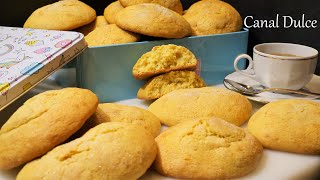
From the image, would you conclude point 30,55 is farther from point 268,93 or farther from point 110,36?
point 268,93

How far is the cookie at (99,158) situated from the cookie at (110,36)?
355 mm

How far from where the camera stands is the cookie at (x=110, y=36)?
0.85 meters

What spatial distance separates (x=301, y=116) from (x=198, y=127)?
0.62ft

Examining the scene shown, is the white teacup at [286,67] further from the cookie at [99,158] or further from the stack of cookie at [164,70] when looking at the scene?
the cookie at [99,158]

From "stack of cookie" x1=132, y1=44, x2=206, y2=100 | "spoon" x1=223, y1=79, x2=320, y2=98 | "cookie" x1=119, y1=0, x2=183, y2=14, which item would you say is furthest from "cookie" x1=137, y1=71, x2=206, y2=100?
"cookie" x1=119, y1=0, x2=183, y2=14

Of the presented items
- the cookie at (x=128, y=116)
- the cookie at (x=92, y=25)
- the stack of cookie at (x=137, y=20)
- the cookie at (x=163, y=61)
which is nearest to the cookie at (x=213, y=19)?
the stack of cookie at (x=137, y=20)

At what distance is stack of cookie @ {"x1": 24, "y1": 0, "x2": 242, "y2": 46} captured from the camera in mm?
833

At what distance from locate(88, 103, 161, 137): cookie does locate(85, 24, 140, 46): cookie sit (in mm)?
212

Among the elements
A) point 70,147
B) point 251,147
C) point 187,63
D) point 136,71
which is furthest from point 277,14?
point 70,147

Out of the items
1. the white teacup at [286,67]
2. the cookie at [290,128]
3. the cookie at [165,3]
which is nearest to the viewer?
the cookie at [290,128]

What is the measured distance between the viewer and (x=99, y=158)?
49 centimetres

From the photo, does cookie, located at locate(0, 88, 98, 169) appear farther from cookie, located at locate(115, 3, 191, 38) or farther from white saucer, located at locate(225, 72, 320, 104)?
white saucer, located at locate(225, 72, 320, 104)

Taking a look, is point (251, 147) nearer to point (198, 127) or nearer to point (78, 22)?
point (198, 127)

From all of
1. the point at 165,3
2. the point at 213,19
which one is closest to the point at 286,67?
the point at 213,19
